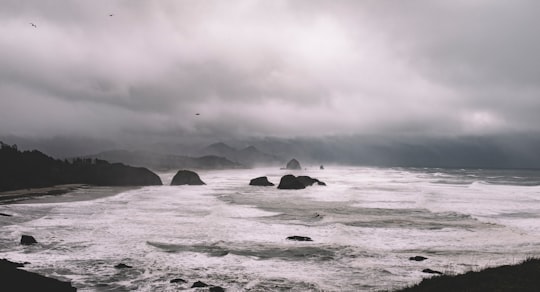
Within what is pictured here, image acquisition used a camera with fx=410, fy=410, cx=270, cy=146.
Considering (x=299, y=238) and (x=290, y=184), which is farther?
(x=290, y=184)

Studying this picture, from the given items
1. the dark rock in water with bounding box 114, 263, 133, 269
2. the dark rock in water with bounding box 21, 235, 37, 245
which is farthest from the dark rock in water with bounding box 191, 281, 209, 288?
the dark rock in water with bounding box 21, 235, 37, 245

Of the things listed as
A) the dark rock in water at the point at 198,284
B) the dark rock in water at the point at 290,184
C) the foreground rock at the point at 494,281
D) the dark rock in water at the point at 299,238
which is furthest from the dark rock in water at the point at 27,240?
the dark rock in water at the point at 290,184

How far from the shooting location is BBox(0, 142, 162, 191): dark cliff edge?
7806 cm

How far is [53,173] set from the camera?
90125 mm

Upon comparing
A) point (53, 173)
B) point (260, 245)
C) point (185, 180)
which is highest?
point (53, 173)

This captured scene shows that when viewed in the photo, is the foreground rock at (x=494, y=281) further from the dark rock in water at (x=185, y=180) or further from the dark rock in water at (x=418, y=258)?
the dark rock in water at (x=185, y=180)

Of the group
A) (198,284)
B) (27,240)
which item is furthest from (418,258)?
(27,240)

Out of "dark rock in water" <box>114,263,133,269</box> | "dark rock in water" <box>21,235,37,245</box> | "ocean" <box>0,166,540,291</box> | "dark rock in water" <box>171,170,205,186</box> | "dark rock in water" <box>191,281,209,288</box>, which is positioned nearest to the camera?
"dark rock in water" <box>191,281,209,288</box>

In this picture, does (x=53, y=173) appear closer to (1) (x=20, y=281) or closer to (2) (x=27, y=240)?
(2) (x=27, y=240)

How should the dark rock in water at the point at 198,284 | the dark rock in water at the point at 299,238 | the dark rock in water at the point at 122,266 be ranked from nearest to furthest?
1. the dark rock in water at the point at 198,284
2. the dark rock in water at the point at 122,266
3. the dark rock in water at the point at 299,238

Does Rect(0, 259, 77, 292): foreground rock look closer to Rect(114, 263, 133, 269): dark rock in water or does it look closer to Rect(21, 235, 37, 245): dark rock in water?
Rect(114, 263, 133, 269): dark rock in water

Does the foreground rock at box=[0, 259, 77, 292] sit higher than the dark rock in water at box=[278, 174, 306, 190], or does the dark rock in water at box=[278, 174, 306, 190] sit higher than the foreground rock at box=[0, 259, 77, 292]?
the dark rock in water at box=[278, 174, 306, 190]

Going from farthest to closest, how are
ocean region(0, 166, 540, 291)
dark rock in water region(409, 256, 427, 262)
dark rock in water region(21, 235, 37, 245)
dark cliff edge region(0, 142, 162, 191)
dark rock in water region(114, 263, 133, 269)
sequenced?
1. dark cliff edge region(0, 142, 162, 191)
2. dark rock in water region(21, 235, 37, 245)
3. dark rock in water region(409, 256, 427, 262)
4. dark rock in water region(114, 263, 133, 269)
5. ocean region(0, 166, 540, 291)

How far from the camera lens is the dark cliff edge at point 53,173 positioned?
78062 millimetres
